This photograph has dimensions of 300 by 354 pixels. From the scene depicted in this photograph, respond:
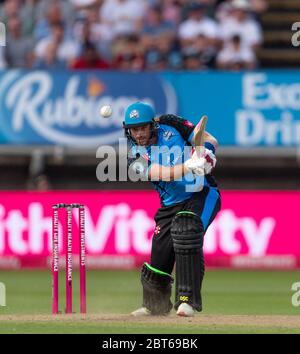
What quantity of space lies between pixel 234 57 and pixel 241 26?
62 cm

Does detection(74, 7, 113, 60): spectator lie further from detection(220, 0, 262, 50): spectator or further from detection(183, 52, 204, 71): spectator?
detection(220, 0, 262, 50): spectator

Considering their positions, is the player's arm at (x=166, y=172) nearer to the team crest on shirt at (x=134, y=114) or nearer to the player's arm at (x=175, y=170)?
the player's arm at (x=175, y=170)

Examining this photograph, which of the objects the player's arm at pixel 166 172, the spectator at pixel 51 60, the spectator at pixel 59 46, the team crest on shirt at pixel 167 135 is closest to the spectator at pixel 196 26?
the spectator at pixel 59 46

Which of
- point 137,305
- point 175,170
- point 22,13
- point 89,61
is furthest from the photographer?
point 22,13

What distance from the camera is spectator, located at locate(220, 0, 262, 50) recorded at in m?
18.2

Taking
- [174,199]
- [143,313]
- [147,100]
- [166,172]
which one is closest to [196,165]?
[166,172]

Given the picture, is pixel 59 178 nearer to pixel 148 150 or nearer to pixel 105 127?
pixel 105 127

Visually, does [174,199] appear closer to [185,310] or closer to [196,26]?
[185,310]

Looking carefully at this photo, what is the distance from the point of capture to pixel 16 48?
59.9ft

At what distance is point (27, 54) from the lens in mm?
18266

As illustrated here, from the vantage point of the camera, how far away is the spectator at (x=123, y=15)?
18297mm

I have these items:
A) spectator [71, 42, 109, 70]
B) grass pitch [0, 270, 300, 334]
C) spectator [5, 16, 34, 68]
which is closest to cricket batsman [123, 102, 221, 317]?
grass pitch [0, 270, 300, 334]
